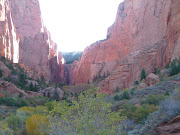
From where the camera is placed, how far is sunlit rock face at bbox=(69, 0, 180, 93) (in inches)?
1156

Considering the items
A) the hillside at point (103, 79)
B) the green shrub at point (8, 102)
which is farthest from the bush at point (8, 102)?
the hillside at point (103, 79)

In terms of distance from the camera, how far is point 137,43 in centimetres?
4100

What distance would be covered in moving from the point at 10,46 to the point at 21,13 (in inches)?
777

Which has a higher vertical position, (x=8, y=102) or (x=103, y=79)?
(x=103, y=79)

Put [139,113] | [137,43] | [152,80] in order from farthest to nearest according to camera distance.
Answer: [137,43] → [152,80] → [139,113]

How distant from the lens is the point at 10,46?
1794 inches

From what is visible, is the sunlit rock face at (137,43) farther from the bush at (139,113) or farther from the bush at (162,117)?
the bush at (162,117)

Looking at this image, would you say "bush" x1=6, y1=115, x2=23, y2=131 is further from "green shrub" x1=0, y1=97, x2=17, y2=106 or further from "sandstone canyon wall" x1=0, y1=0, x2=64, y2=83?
"sandstone canyon wall" x1=0, y1=0, x2=64, y2=83

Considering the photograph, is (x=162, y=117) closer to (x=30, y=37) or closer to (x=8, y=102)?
(x=8, y=102)

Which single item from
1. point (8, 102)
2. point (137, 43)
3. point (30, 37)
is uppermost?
point (30, 37)

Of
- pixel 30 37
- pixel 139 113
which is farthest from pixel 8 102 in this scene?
pixel 30 37

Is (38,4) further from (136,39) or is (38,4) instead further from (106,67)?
(136,39)

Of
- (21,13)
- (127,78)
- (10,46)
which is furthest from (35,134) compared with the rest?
(21,13)

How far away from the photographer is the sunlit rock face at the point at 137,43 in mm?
29359
